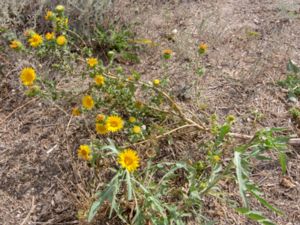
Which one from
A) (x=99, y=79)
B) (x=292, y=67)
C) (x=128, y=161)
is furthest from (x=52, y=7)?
(x=292, y=67)

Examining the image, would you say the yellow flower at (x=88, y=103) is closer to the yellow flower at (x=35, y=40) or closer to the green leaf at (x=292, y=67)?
the yellow flower at (x=35, y=40)

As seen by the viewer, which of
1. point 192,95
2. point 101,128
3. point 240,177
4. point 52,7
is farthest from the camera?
point 52,7

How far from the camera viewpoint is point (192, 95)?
234cm

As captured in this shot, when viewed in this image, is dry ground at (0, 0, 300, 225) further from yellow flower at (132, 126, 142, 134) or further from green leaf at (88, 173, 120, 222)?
yellow flower at (132, 126, 142, 134)

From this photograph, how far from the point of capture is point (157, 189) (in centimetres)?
171

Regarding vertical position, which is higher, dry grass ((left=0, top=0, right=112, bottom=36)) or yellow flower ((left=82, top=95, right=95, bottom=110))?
dry grass ((left=0, top=0, right=112, bottom=36))

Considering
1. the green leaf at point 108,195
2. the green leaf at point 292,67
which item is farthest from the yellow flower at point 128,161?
the green leaf at point 292,67

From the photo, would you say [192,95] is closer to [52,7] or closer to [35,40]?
[35,40]

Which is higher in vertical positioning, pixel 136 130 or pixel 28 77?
pixel 28 77

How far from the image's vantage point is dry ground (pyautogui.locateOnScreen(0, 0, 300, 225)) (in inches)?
73.4

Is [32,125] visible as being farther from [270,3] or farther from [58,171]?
[270,3]

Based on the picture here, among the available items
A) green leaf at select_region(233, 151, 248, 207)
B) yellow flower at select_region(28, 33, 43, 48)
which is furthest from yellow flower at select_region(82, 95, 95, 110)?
green leaf at select_region(233, 151, 248, 207)

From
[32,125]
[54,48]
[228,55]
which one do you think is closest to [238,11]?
[228,55]

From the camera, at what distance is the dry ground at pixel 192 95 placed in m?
1.86
